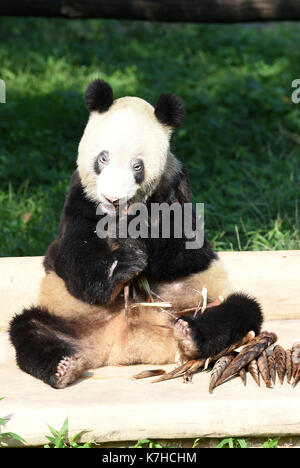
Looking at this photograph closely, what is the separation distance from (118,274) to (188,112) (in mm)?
4494

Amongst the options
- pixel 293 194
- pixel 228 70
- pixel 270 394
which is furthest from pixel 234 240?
pixel 228 70

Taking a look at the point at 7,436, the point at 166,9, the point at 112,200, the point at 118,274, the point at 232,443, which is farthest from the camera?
the point at 166,9

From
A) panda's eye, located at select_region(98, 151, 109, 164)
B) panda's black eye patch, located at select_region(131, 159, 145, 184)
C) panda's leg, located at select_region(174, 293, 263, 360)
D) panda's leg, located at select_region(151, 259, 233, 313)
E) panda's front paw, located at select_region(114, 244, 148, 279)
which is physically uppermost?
panda's eye, located at select_region(98, 151, 109, 164)

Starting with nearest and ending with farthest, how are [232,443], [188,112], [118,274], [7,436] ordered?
1. [7,436]
2. [232,443]
3. [118,274]
4. [188,112]

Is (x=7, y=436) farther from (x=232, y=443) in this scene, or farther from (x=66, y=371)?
(x=232, y=443)

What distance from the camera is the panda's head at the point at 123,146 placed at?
346 centimetres

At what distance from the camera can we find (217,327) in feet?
11.7

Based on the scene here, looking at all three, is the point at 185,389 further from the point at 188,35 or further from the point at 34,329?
the point at 188,35

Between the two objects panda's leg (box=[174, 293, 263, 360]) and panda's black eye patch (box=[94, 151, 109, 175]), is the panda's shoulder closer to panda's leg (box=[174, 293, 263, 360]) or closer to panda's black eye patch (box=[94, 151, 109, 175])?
panda's black eye patch (box=[94, 151, 109, 175])

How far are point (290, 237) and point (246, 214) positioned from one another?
2.54 feet

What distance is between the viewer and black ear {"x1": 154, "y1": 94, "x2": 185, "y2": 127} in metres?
3.62

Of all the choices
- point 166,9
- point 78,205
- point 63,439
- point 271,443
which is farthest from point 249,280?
point 166,9

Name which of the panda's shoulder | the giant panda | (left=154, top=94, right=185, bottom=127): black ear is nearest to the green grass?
the giant panda

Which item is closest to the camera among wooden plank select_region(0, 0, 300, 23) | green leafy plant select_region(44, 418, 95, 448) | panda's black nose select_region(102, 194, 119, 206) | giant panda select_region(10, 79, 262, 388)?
green leafy plant select_region(44, 418, 95, 448)
